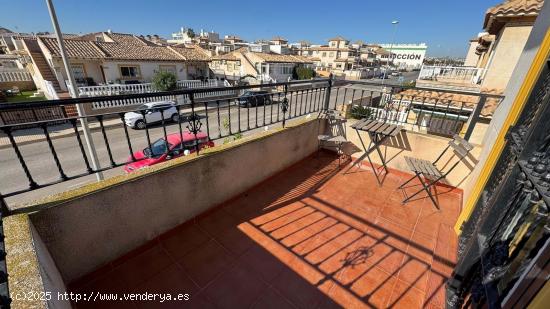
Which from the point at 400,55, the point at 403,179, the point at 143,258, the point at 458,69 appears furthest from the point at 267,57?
the point at 400,55

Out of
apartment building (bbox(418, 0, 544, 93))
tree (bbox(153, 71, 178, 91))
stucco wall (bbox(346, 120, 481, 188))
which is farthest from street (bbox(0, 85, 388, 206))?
tree (bbox(153, 71, 178, 91))

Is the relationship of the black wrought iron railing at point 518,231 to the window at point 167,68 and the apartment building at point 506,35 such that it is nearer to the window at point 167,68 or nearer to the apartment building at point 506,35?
the apartment building at point 506,35

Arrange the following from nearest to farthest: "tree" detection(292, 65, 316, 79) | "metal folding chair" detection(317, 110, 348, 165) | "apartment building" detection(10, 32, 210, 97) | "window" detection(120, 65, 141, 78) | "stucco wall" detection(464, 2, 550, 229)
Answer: "stucco wall" detection(464, 2, 550, 229), "metal folding chair" detection(317, 110, 348, 165), "apartment building" detection(10, 32, 210, 97), "window" detection(120, 65, 141, 78), "tree" detection(292, 65, 316, 79)

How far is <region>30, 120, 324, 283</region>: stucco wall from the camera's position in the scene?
196 cm

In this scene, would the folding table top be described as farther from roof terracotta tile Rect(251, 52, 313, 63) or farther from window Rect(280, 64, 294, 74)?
window Rect(280, 64, 294, 74)

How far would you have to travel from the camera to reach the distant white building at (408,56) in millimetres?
67125

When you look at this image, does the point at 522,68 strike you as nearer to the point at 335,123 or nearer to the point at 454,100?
the point at 335,123

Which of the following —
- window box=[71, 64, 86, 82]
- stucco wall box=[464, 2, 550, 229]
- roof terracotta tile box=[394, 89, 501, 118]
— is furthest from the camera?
window box=[71, 64, 86, 82]

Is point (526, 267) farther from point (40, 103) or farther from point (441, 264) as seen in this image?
point (40, 103)

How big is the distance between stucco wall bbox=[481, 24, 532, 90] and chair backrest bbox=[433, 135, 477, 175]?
6.38 metres

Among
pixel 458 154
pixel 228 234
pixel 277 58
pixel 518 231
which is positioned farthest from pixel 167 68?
pixel 518 231

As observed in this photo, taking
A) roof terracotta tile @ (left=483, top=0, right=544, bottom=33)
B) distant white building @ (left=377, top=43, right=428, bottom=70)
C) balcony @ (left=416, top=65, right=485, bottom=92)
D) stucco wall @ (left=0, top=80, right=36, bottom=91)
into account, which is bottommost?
stucco wall @ (left=0, top=80, right=36, bottom=91)

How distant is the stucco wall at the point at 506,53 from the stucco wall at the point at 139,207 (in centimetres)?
889

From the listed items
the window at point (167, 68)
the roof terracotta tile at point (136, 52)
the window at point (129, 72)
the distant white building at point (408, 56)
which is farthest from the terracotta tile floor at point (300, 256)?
the distant white building at point (408, 56)
